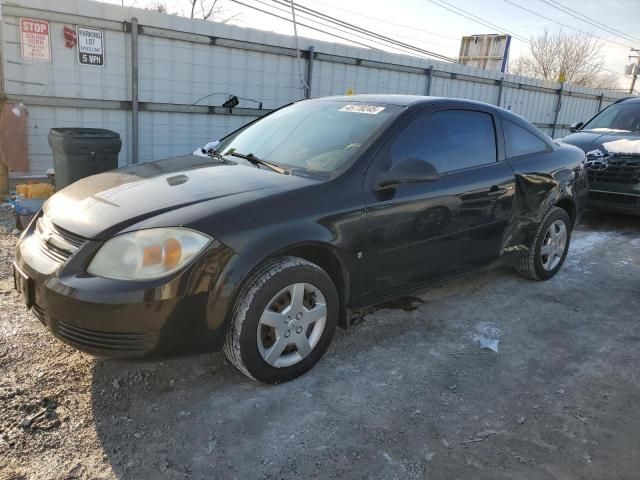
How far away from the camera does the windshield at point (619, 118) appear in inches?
303

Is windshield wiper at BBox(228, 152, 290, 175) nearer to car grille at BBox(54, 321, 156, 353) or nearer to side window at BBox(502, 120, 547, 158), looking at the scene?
car grille at BBox(54, 321, 156, 353)

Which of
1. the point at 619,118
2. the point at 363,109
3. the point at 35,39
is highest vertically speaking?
the point at 35,39

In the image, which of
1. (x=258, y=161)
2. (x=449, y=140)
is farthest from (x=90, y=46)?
(x=449, y=140)

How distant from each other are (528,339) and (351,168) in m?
1.76

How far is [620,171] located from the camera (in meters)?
6.70

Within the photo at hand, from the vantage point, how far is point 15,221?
5594 mm

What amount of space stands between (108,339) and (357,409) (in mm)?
1276

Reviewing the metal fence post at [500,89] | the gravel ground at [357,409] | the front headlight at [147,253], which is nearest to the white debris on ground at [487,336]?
the gravel ground at [357,409]

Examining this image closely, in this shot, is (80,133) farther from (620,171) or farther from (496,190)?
(620,171)

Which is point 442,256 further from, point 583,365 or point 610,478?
point 610,478

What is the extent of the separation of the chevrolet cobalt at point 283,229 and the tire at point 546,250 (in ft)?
0.92

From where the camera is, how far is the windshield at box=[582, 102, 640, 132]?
7.70 m

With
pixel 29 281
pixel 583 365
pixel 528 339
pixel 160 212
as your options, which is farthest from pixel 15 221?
pixel 583 365

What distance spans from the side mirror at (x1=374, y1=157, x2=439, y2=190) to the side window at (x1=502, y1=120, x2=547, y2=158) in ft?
4.33
